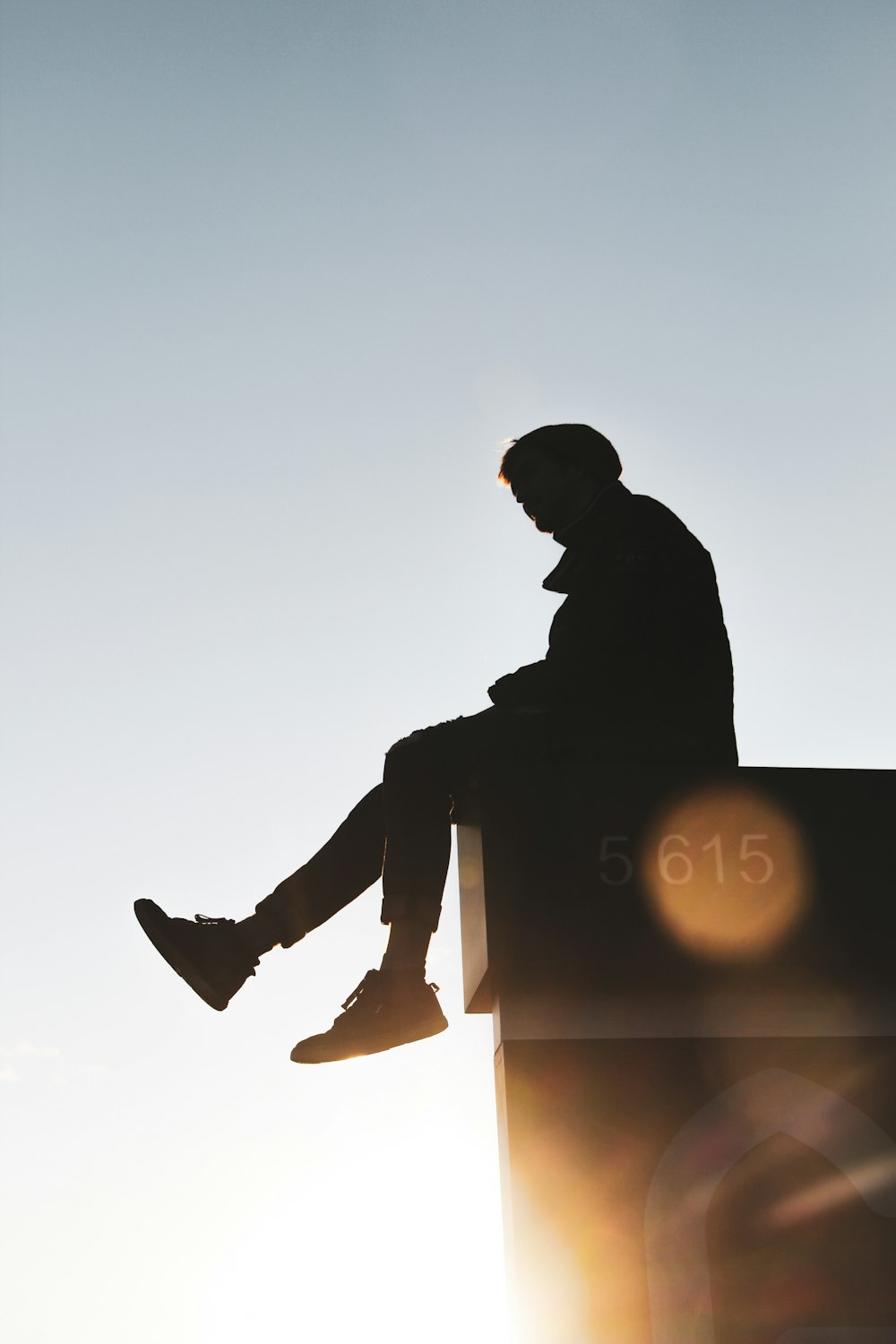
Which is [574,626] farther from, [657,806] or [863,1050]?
[863,1050]

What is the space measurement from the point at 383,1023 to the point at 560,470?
68.1 inches

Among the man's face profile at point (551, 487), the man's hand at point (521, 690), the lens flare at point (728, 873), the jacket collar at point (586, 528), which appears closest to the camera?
the lens flare at point (728, 873)

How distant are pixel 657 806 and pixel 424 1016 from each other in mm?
812

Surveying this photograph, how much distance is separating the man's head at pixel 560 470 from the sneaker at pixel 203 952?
5.12ft

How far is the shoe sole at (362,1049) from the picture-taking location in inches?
136

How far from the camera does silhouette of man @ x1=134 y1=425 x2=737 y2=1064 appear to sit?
11.7 ft

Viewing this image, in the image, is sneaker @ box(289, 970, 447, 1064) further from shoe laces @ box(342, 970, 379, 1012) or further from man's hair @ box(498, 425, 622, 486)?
man's hair @ box(498, 425, 622, 486)

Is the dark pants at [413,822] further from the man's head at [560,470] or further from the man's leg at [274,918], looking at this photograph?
the man's head at [560,470]

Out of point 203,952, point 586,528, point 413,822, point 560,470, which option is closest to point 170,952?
point 203,952

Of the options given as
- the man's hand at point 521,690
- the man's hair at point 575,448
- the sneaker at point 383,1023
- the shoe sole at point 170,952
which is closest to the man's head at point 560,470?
the man's hair at point 575,448

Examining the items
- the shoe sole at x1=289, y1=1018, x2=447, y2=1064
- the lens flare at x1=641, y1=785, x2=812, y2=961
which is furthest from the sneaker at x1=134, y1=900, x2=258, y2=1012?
the lens flare at x1=641, y1=785, x2=812, y2=961

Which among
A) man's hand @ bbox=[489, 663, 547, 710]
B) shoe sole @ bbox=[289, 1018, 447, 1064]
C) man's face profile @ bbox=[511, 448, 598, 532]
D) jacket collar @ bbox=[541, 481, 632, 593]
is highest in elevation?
man's face profile @ bbox=[511, 448, 598, 532]

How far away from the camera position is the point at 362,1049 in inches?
136

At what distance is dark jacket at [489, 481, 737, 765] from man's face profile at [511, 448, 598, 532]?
0.78 ft
